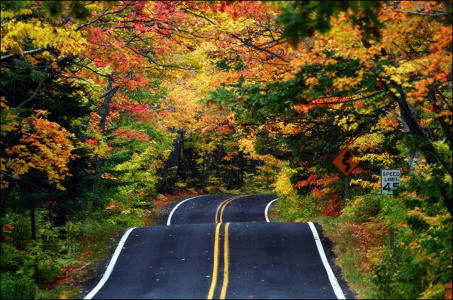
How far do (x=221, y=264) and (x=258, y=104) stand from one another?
207 inches

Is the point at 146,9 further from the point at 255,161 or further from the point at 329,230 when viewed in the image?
the point at 255,161

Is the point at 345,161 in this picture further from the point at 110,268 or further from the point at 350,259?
the point at 110,268

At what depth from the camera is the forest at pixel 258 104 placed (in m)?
8.25

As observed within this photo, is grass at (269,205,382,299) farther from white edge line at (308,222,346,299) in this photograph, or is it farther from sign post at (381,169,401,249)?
sign post at (381,169,401,249)

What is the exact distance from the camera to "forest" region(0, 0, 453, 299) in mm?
8250

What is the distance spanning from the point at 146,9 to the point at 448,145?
27.4 feet

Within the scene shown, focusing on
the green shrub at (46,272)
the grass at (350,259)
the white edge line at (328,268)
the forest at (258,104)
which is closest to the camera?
the forest at (258,104)

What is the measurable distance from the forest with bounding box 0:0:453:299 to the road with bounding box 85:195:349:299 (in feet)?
→ 2.81

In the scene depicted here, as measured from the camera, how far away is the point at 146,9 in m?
11.7

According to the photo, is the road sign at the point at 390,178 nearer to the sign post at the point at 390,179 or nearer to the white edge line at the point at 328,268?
the sign post at the point at 390,179

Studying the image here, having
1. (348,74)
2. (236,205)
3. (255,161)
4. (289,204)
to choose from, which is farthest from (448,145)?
(255,161)

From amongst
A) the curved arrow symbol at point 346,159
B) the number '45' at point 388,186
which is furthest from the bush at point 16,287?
the curved arrow symbol at point 346,159

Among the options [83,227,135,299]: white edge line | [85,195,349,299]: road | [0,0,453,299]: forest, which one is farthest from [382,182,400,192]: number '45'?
[83,227,135,299]: white edge line

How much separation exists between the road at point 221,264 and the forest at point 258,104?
856 mm
